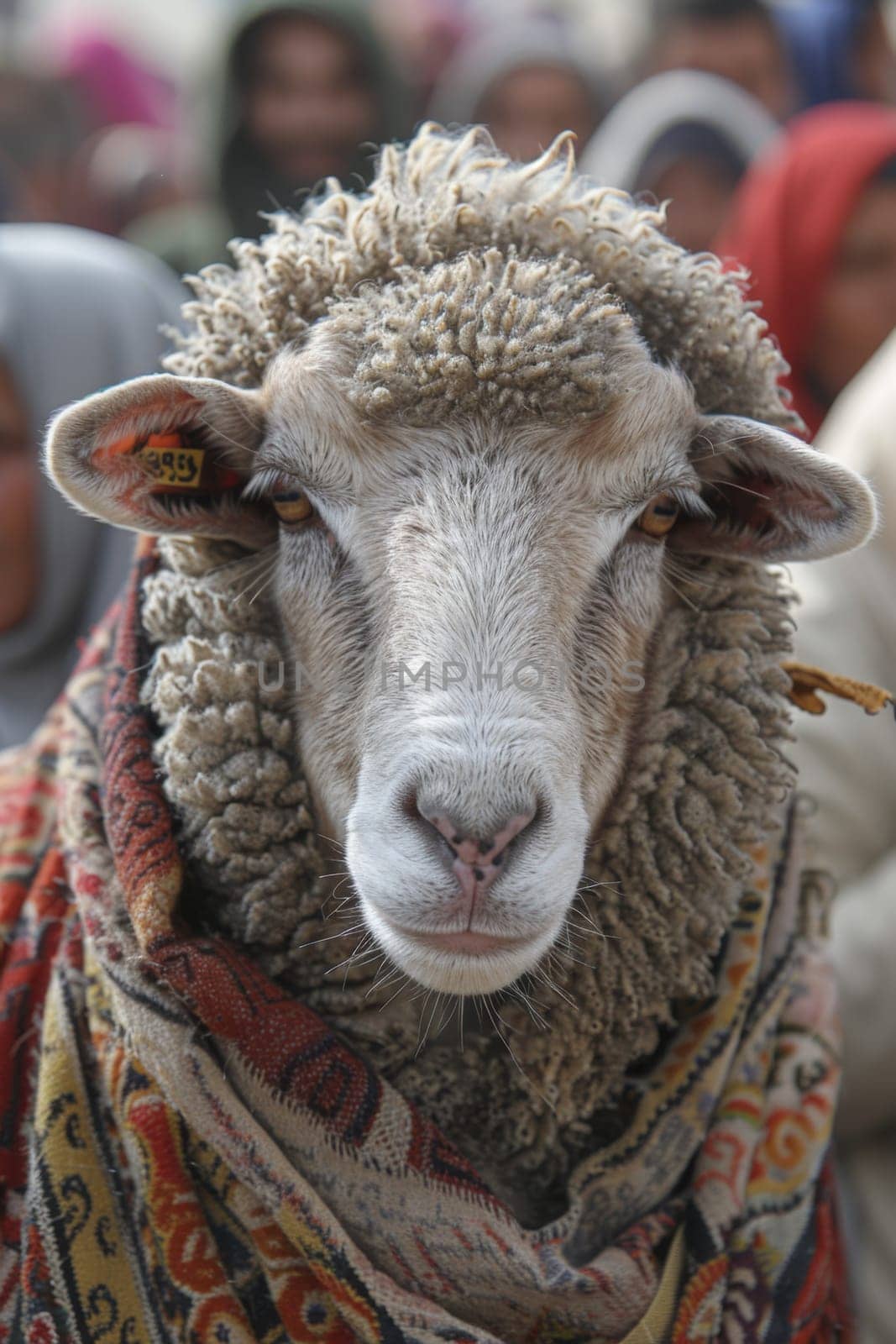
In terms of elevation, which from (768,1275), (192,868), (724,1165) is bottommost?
(768,1275)

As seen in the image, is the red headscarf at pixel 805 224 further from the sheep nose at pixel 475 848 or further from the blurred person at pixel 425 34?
the blurred person at pixel 425 34

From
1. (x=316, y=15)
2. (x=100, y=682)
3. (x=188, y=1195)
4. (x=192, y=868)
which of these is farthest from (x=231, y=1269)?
(x=316, y=15)

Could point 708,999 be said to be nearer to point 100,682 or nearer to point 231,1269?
point 231,1269

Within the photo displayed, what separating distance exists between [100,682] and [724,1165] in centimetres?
112

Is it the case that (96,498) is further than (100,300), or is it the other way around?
(100,300)

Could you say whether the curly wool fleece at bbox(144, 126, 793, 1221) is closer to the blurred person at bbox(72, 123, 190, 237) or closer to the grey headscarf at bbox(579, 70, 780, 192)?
→ the grey headscarf at bbox(579, 70, 780, 192)

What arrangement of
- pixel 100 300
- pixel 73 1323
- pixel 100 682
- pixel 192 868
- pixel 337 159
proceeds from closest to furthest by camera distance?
pixel 73 1323 < pixel 192 868 < pixel 100 682 < pixel 100 300 < pixel 337 159

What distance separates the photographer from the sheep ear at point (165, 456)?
1523 mm

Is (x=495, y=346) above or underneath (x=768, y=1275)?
above

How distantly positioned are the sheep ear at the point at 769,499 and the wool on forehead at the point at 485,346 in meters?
0.19

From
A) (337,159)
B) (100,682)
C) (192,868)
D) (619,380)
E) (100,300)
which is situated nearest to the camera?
(619,380)

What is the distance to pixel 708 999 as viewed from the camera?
1710mm

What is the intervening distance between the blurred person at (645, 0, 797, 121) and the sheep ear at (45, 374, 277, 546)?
15.3 feet

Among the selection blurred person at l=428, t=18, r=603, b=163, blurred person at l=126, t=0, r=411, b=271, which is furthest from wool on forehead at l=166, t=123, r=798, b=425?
blurred person at l=428, t=18, r=603, b=163
